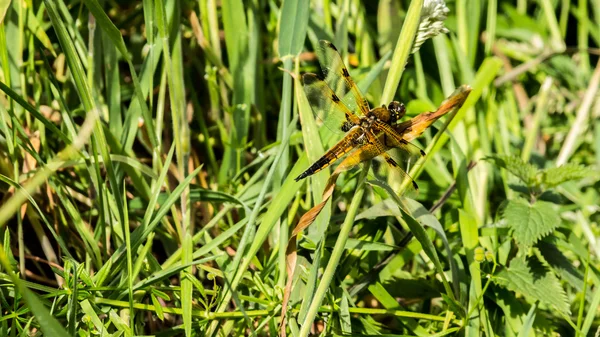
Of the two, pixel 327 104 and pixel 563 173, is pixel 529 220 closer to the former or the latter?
pixel 563 173

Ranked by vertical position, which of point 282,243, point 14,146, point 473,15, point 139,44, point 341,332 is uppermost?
point 473,15

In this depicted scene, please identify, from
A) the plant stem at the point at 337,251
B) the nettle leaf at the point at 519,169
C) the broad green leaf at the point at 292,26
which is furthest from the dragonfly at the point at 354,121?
the nettle leaf at the point at 519,169

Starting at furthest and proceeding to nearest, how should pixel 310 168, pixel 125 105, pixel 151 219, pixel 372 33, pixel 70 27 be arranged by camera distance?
1. pixel 372 33
2. pixel 125 105
3. pixel 70 27
4. pixel 151 219
5. pixel 310 168

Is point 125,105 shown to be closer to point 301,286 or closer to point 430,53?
point 301,286

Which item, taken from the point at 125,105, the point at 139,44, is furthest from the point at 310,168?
the point at 139,44

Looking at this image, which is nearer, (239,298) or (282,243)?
(239,298)

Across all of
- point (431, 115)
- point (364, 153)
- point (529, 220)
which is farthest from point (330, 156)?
point (529, 220)

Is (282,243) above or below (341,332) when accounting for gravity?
above

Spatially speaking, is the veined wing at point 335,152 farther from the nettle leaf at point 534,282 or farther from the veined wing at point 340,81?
the nettle leaf at point 534,282
